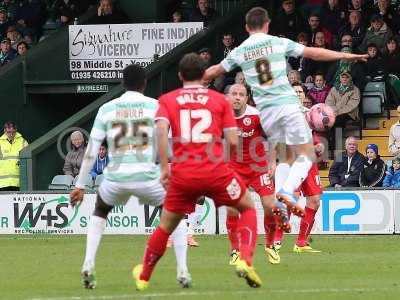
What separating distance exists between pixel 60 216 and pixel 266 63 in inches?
367

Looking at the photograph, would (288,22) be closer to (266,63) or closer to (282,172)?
(282,172)

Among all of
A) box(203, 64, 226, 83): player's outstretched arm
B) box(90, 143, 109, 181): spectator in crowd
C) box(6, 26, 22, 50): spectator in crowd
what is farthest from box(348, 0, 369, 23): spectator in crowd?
box(203, 64, 226, 83): player's outstretched arm

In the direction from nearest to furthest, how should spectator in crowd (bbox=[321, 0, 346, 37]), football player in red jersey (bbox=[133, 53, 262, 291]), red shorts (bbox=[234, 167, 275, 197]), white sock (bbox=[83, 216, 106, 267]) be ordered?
football player in red jersey (bbox=[133, 53, 262, 291]) → white sock (bbox=[83, 216, 106, 267]) → red shorts (bbox=[234, 167, 275, 197]) → spectator in crowd (bbox=[321, 0, 346, 37])

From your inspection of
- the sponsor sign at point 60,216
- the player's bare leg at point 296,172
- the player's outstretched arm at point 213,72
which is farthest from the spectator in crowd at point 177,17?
the player's outstretched arm at point 213,72

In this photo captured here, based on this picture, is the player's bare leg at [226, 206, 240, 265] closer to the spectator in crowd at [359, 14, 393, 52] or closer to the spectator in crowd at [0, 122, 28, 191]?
the spectator in crowd at [359, 14, 393, 52]

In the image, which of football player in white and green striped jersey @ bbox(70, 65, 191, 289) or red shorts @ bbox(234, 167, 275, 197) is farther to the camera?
red shorts @ bbox(234, 167, 275, 197)

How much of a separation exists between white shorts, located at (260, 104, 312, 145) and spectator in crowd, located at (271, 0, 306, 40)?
1174 centimetres

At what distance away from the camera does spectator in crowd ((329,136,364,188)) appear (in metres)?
22.7

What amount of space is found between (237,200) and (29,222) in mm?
11051

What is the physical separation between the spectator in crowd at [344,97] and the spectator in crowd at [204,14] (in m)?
4.54

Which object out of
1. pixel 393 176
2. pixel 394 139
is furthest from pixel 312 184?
pixel 394 139

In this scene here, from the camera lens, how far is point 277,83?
14.3m

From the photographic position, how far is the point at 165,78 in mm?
27031

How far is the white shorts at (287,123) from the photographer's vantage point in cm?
1436
